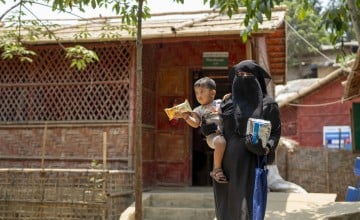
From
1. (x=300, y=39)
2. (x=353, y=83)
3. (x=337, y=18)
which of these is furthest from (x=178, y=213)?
(x=300, y=39)

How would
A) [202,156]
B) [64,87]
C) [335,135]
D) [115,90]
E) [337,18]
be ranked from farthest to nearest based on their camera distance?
→ [335,135] → [202,156] → [64,87] → [115,90] → [337,18]

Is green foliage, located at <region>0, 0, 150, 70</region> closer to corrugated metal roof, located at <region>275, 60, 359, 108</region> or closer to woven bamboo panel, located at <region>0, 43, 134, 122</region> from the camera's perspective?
woven bamboo panel, located at <region>0, 43, 134, 122</region>

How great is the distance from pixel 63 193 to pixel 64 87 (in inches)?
90.8

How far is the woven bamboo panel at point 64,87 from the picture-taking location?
7.91 metres

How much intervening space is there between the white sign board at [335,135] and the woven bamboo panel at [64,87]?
10314mm

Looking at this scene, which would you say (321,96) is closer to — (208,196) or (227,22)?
(227,22)

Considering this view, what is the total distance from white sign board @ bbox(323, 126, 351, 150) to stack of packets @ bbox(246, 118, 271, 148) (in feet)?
44.3

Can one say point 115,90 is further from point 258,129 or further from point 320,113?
point 320,113

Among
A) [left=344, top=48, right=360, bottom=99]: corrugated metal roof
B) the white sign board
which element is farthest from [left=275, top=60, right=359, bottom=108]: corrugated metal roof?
[left=344, top=48, right=360, bottom=99]: corrugated metal roof

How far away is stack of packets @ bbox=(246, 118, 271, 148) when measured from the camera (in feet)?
9.52

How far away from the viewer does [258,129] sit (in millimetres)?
2902

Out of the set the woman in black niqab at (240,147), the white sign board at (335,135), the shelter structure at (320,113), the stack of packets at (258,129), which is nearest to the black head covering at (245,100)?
the woman in black niqab at (240,147)

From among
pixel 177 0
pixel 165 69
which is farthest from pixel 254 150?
pixel 165 69

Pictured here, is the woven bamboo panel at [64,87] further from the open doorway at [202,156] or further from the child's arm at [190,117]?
the child's arm at [190,117]
